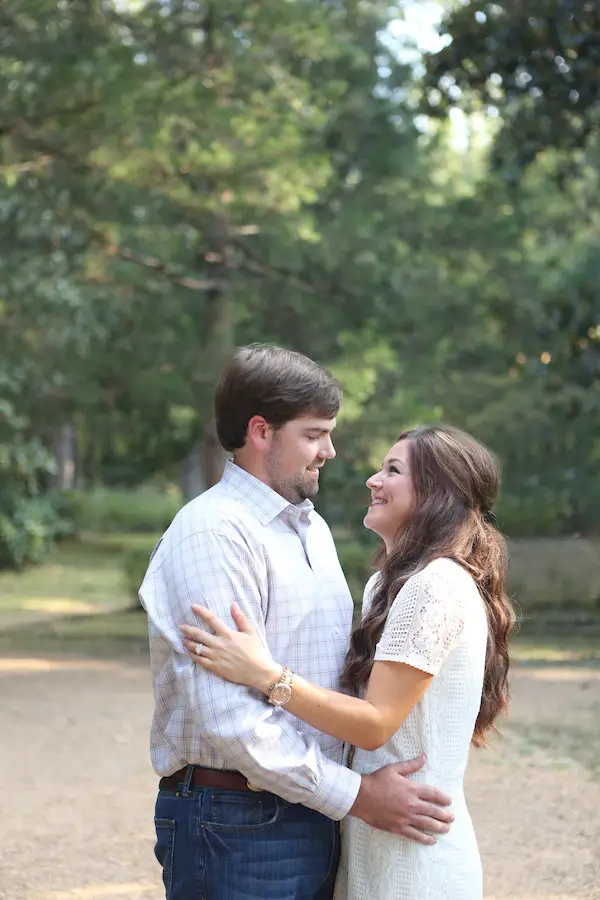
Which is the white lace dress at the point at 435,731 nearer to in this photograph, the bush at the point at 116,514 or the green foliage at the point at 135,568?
the green foliage at the point at 135,568

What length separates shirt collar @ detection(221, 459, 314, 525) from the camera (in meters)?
2.60

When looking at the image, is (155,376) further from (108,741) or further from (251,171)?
(108,741)

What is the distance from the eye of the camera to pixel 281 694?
2.44 metres

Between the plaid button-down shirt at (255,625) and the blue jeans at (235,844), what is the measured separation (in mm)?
76

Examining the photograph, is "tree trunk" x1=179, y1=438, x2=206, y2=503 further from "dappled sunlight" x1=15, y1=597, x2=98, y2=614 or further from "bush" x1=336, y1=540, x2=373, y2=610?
"bush" x1=336, y1=540, x2=373, y2=610

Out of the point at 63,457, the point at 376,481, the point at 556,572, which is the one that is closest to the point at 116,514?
the point at 63,457

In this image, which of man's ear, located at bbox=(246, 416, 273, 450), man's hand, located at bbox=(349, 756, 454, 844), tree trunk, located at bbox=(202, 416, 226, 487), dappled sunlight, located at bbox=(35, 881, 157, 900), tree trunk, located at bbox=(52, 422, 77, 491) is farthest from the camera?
tree trunk, located at bbox=(52, 422, 77, 491)

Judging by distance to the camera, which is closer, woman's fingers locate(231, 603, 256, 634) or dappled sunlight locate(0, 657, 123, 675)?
woman's fingers locate(231, 603, 256, 634)

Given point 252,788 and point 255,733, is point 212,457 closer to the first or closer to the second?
point 252,788

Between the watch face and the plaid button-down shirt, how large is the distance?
26 millimetres

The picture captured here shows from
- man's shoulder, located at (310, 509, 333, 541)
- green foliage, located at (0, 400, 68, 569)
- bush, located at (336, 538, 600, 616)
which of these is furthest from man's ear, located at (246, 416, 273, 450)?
green foliage, located at (0, 400, 68, 569)

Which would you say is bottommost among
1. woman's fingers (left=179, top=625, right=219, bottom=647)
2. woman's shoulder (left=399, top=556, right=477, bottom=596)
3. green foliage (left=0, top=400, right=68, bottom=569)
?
green foliage (left=0, top=400, right=68, bottom=569)

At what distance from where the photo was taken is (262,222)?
47.2 ft

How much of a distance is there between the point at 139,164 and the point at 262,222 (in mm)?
3099
